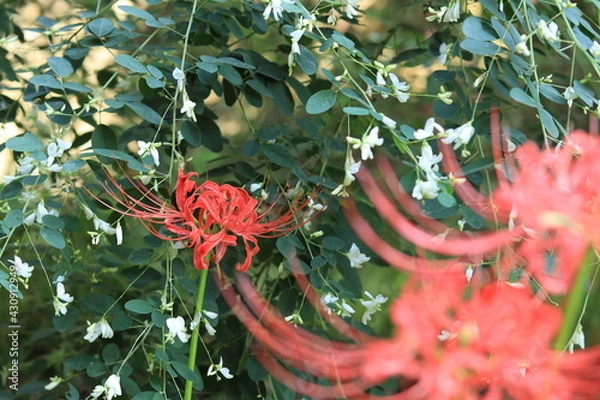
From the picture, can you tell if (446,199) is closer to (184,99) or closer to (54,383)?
(184,99)

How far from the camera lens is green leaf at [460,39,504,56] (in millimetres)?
982

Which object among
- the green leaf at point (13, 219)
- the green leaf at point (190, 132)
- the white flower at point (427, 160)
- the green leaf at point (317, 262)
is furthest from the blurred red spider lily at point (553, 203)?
the green leaf at point (13, 219)

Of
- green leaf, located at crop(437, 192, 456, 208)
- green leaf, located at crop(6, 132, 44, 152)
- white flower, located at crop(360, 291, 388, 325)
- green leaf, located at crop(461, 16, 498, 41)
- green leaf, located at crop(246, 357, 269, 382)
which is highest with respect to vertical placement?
green leaf, located at crop(461, 16, 498, 41)

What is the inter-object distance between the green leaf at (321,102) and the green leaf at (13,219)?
379 mm

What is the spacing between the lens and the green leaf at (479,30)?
0.99 m

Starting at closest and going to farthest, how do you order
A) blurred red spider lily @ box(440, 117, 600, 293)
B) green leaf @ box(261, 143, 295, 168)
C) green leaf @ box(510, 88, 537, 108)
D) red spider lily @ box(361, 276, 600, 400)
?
blurred red spider lily @ box(440, 117, 600, 293), red spider lily @ box(361, 276, 600, 400), green leaf @ box(510, 88, 537, 108), green leaf @ box(261, 143, 295, 168)

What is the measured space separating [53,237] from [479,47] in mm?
584

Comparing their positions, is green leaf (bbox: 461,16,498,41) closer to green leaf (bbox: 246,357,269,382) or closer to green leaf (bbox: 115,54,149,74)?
green leaf (bbox: 115,54,149,74)

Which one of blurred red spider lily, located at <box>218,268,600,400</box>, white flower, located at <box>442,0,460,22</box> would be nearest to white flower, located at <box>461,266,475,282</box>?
blurred red spider lily, located at <box>218,268,600,400</box>

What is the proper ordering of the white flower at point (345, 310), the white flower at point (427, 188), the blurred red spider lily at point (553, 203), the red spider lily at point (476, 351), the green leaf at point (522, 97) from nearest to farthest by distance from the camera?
the blurred red spider lily at point (553, 203) < the red spider lily at point (476, 351) < the white flower at point (427, 188) < the green leaf at point (522, 97) < the white flower at point (345, 310)

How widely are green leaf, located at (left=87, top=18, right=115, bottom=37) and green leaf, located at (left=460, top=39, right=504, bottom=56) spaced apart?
0.47m

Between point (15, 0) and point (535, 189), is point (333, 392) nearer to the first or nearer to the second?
point (535, 189)

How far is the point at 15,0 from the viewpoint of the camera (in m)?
1.68

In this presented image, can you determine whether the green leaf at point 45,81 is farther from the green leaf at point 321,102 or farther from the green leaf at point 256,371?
the green leaf at point 256,371
